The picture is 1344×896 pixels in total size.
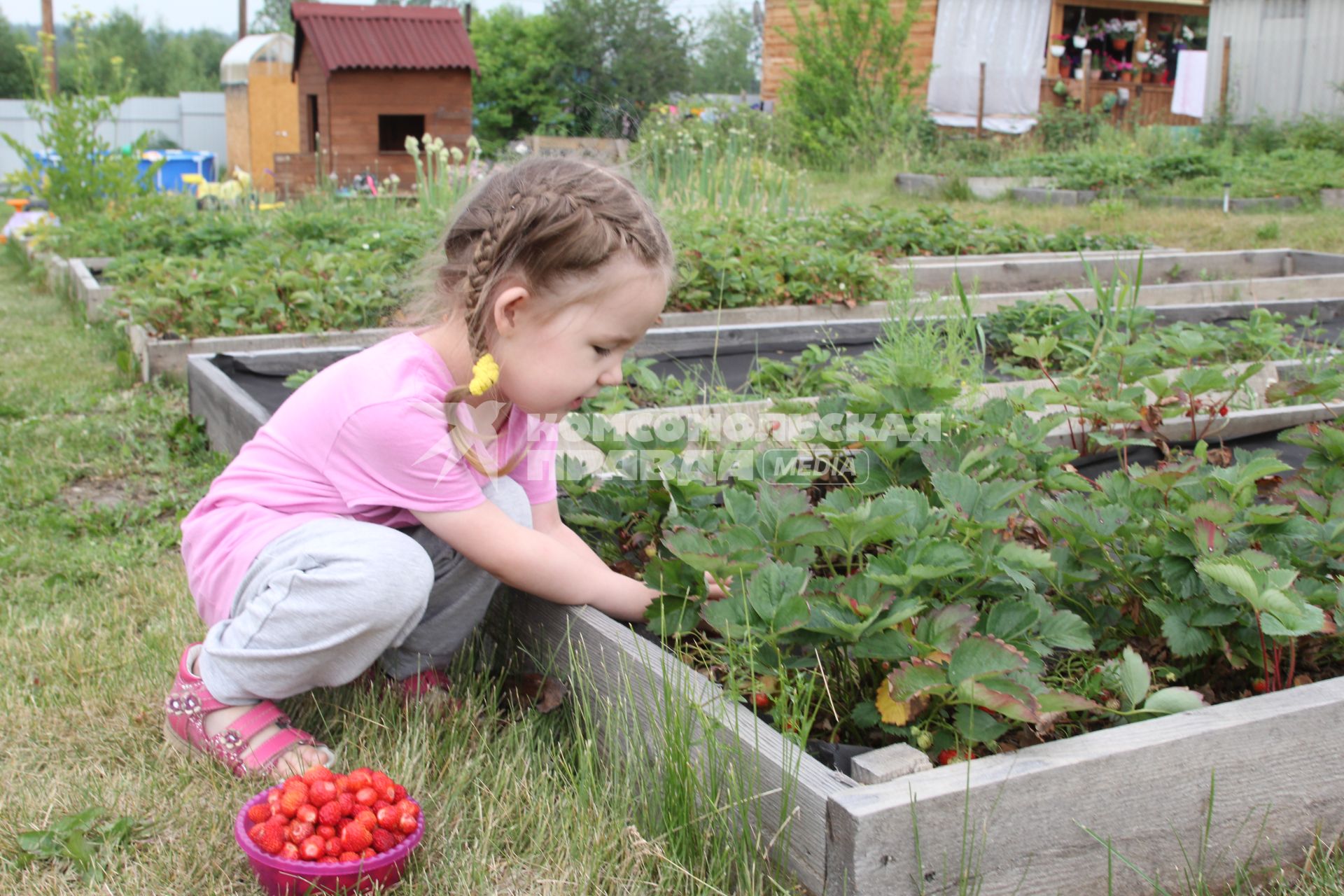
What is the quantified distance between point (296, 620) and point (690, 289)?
362cm

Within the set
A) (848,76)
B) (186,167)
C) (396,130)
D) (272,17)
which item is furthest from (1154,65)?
(272,17)

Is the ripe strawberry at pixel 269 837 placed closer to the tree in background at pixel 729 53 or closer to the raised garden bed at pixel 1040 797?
the raised garden bed at pixel 1040 797

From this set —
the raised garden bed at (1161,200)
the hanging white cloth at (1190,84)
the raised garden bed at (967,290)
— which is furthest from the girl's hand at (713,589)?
the hanging white cloth at (1190,84)

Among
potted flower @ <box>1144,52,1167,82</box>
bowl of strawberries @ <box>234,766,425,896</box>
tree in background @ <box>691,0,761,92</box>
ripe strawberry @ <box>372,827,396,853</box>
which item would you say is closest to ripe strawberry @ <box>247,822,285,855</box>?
bowl of strawberries @ <box>234,766,425,896</box>

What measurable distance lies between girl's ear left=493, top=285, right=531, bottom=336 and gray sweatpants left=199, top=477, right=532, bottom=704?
288mm

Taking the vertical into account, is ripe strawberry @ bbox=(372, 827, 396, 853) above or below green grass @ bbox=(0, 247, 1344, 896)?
above

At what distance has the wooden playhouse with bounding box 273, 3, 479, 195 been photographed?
17375 mm

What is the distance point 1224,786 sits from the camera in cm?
138

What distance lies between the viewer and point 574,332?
5.58 feet

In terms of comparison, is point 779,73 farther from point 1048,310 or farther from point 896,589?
point 896,589

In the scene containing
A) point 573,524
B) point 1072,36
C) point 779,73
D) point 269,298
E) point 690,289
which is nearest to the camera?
point 573,524

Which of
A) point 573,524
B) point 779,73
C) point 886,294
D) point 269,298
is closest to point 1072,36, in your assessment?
point 779,73

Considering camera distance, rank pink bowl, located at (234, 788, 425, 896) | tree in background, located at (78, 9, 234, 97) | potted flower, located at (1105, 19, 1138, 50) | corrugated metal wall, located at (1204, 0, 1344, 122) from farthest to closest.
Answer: tree in background, located at (78, 9, 234, 97), potted flower, located at (1105, 19, 1138, 50), corrugated metal wall, located at (1204, 0, 1344, 122), pink bowl, located at (234, 788, 425, 896)

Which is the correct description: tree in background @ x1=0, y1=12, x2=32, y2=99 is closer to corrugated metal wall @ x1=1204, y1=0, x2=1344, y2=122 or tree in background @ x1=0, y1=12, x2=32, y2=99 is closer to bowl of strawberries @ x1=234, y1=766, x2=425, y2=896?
corrugated metal wall @ x1=1204, y1=0, x2=1344, y2=122
